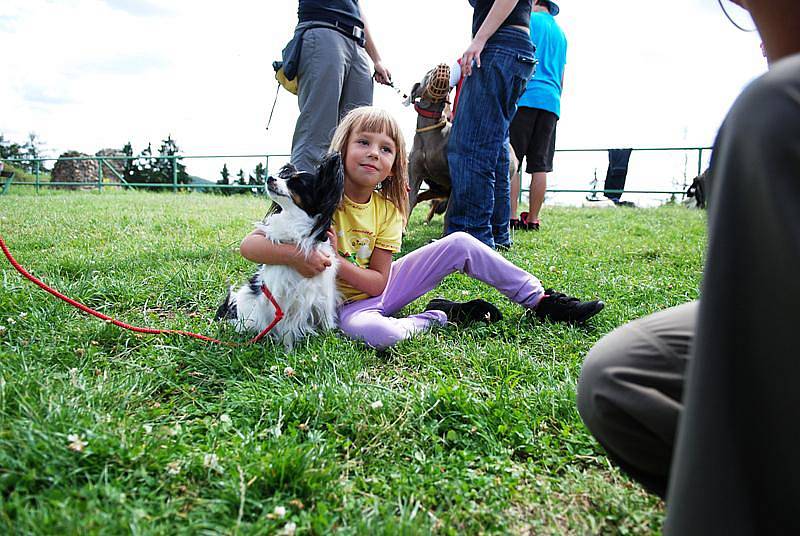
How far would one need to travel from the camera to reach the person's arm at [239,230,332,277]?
2.49 metres

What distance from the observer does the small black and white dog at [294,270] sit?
94.4 inches

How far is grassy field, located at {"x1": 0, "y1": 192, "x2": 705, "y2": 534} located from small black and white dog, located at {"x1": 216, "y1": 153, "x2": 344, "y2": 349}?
0.43ft

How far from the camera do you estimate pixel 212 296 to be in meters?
3.28

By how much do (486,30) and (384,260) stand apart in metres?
2.10

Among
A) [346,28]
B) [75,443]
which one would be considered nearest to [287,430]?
[75,443]

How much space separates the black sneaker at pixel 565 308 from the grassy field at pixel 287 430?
0.11 meters

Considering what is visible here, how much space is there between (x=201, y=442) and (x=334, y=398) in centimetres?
43

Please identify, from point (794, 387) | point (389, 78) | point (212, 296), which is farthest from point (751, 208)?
point (389, 78)

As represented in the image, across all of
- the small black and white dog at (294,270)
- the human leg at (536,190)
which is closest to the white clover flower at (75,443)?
the small black and white dog at (294,270)

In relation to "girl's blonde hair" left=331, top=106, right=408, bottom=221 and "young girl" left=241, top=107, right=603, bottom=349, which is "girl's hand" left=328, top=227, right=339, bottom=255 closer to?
"young girl" left=241, top=107, right=603, bottom=349

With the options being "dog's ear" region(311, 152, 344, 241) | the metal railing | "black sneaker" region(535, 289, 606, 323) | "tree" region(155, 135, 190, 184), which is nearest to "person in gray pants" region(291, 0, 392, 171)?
"dog's ear" region(311, 152, 344, 241)

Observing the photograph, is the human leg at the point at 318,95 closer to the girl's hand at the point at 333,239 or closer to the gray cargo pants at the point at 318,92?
the gray cargo pants at the point at 318,92

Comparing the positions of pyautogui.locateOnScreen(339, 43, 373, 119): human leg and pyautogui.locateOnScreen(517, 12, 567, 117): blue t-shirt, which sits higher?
pyautogui.locateOnScreen(517, 12, 567, 117): blue t-shirt

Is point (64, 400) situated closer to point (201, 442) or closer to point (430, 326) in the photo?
point (201, 442)
